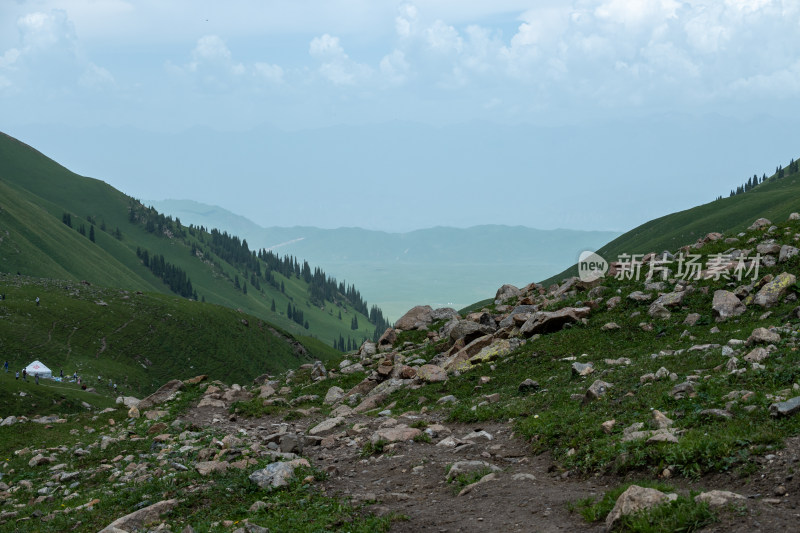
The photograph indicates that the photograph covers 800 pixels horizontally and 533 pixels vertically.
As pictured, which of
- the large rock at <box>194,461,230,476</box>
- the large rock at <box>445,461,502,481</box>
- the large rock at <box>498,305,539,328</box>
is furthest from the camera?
the large rock at <box>498,305,539,328</box>

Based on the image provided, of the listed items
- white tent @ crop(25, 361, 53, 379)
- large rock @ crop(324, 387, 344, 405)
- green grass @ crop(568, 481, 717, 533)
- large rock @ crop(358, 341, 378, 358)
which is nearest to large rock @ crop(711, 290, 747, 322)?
green grass @ crop(568, 481, 717, 533)

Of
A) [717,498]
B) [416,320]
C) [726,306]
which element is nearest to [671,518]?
[717,498]

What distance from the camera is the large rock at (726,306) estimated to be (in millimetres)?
23484

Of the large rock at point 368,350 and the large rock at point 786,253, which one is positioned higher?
the large rock at point 786,253

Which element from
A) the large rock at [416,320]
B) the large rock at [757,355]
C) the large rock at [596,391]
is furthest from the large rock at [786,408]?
the large rock at [416,320]

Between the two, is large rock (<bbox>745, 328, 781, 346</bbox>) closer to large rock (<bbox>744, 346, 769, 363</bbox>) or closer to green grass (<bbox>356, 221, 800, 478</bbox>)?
green grass (<bbox>356, 221, 800, 478</bbox>)

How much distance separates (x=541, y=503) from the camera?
11.4m

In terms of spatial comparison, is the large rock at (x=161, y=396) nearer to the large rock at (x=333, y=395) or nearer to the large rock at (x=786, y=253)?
the large rock at (x=333, y=395)

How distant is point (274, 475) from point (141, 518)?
3.08 m

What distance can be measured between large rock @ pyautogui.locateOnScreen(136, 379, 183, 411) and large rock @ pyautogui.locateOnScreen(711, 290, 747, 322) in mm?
28873

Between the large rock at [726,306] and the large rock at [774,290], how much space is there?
66 cm

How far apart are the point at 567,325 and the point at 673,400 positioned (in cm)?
1285

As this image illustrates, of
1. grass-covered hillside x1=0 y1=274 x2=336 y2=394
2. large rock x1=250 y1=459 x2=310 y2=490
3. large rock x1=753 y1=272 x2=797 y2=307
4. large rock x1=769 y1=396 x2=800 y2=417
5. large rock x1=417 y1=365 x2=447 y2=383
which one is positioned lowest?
grass-covered hillside x1=0 y1=274 x2=336 y2=394

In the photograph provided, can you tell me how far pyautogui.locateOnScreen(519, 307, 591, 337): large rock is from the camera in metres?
27.7
